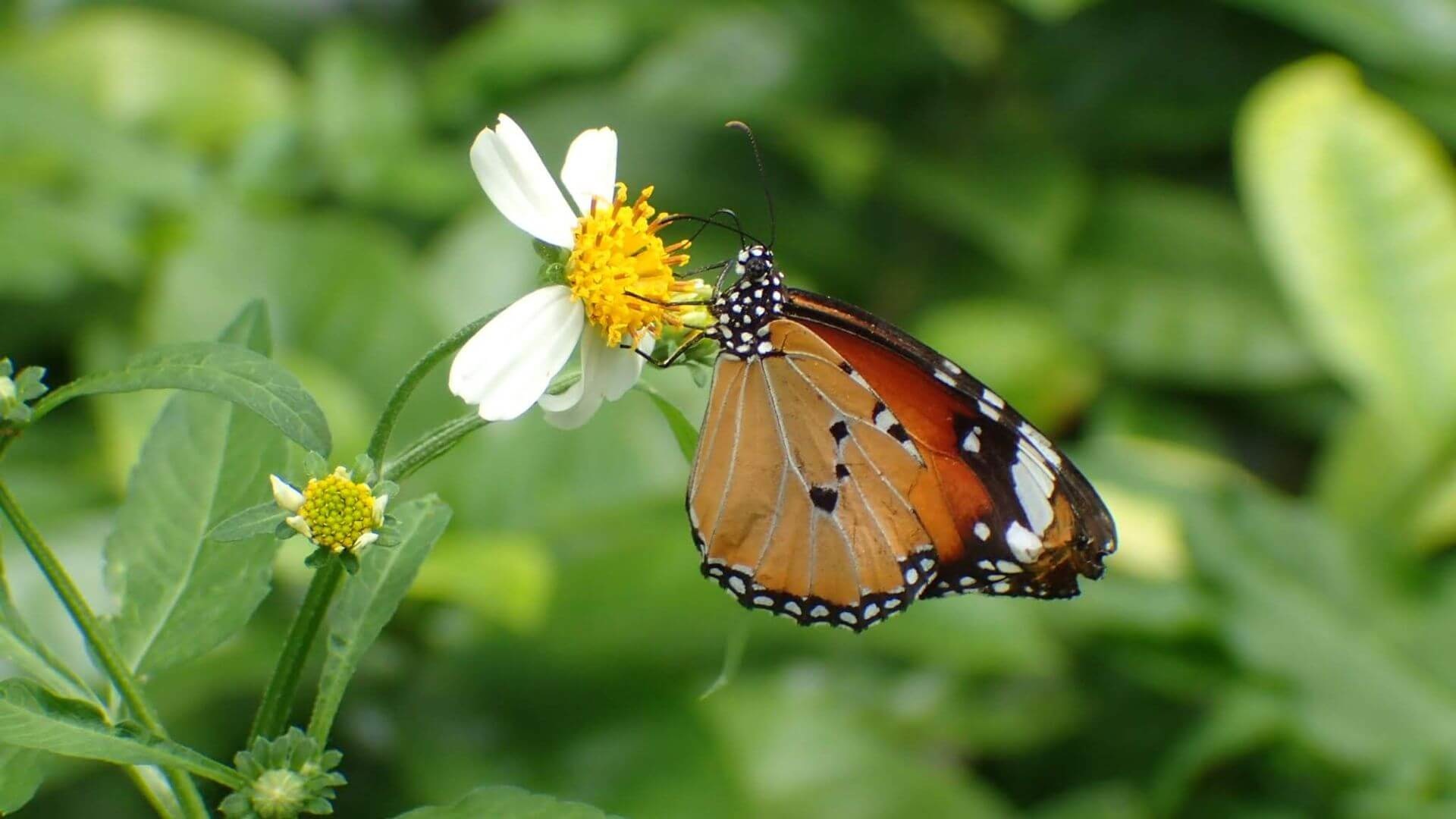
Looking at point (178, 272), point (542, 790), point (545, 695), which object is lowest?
point (542, 790)

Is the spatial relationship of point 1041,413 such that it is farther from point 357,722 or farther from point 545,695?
point 357,722

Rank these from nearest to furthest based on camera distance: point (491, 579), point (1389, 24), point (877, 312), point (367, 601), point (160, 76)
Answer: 1. point (367, 601)
2. point (491, 579)
3. point (1389, 24)
4. point (160, 76)
5. point (877, 312)

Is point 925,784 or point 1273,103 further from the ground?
point 1273,103

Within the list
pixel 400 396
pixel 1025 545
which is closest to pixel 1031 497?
pixel 1025 545

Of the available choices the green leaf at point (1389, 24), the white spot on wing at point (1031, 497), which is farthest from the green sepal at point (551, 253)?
the green leaf at point (1389, 24)

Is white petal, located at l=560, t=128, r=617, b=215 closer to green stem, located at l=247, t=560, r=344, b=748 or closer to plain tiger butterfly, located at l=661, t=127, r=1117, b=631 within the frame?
plain tiger butterfly, located at l=661, t=127, r=1117, b=631

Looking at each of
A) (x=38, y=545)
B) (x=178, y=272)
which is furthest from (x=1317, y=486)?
(x=38, y=545)

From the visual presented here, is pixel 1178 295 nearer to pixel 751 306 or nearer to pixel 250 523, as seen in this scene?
pixel 751 306
